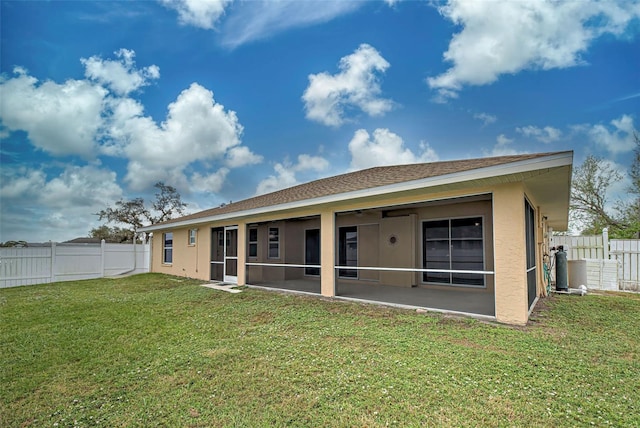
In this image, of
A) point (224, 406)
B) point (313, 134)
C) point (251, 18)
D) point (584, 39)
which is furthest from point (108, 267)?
point (584, 39)

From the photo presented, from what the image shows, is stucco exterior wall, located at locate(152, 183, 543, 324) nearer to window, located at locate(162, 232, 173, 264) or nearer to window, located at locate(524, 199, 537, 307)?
window, located at locate(162, 232, 173, 264)

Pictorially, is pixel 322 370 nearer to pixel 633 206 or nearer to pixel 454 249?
pixel 454 249

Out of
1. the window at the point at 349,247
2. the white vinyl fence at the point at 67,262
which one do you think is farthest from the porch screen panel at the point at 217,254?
the white vinyl fence at the point at 67,262

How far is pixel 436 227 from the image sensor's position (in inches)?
406

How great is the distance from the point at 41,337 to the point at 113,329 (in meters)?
1.07

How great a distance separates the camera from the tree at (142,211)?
3145 centimetres

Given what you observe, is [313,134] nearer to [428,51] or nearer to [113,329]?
[428,51]

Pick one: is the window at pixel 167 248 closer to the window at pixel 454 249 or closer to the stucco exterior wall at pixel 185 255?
the stucco exterior wall at pixel 185 255

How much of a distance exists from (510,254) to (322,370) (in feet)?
12.5

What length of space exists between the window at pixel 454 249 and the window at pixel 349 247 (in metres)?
2.65

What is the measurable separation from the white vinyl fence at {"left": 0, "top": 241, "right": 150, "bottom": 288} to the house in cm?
218

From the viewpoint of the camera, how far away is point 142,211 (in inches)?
1268

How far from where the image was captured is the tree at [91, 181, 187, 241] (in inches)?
1238

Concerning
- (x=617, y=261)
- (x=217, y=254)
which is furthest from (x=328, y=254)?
(x=617, y=261)
